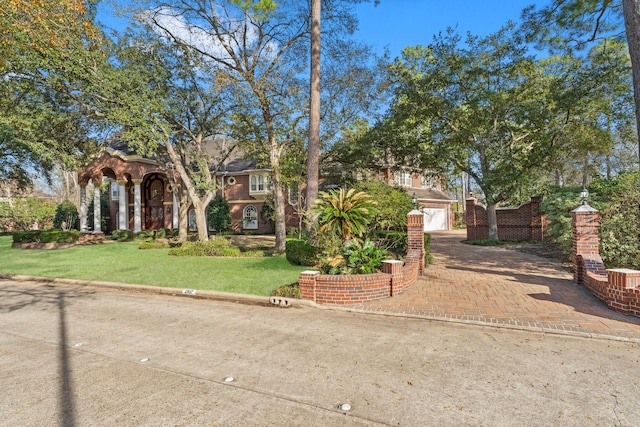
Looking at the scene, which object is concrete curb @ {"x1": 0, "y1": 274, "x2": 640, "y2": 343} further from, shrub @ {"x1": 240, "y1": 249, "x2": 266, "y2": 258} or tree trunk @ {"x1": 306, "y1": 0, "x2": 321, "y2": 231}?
shrub @ {"x1": 240, "y1": 249, "x2": 266, "y2": 258}

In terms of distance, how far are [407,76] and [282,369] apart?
52.7 ft

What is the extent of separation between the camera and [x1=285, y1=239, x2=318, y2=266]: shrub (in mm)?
10984

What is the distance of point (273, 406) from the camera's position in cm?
306

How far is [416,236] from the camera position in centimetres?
930

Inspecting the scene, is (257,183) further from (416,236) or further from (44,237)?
(416,236)

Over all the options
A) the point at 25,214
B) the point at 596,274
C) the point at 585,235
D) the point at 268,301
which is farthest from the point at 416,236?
the point at 25,214

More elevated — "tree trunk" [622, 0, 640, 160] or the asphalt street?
"tree trunk" [622, 0, 640, 160]

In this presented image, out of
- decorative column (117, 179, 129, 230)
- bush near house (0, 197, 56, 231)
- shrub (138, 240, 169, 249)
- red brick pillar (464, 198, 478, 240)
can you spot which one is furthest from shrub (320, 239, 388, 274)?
bush near house (0, 197, 56, 231)

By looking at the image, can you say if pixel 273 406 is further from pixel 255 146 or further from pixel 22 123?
pixel 22 123

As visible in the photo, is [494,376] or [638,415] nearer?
[638,415]

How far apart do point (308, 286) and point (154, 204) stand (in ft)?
95.2

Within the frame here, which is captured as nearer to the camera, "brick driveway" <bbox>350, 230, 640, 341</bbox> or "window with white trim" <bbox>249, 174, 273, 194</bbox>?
"brick driveway" <bbox>350, 230, 640, 341</bbox>

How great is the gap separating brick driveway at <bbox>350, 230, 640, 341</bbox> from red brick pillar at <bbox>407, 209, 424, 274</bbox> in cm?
59

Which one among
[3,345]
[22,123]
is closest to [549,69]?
[3,345]
